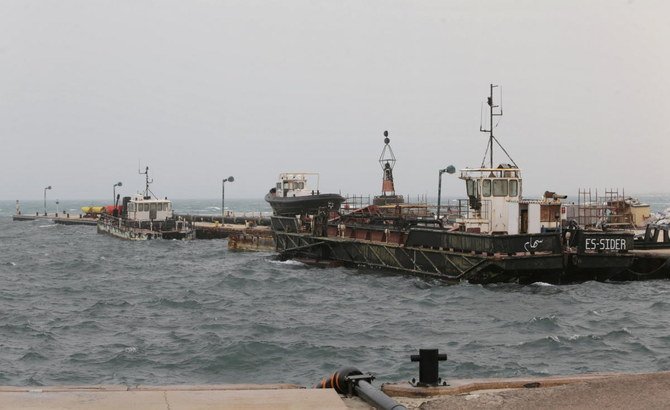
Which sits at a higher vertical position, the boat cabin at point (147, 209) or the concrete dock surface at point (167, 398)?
the boat cabin at point (147, 209)

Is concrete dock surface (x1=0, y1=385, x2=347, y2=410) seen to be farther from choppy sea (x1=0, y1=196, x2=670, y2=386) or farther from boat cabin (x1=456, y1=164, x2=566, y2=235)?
boat cabin (x1=456, y1=164, x2=566, y2=235)

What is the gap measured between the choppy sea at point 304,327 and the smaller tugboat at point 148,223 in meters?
25.6

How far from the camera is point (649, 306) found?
2705cm

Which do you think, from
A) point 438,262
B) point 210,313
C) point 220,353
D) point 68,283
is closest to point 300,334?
point 220,353

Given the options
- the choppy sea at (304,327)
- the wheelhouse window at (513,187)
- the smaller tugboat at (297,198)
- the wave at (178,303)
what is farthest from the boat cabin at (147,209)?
the wheelhouse window at (513,187)

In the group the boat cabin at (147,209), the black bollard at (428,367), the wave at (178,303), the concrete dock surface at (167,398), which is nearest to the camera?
the concrete dock surface at (167,398)

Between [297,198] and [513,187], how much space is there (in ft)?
62.1

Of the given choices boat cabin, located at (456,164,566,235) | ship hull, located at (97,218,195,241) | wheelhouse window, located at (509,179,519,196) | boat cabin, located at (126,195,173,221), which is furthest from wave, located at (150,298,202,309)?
boat cabin, located at (126,195,173,221)

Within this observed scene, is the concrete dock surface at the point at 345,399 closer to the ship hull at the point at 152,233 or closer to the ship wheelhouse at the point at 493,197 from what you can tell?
the ship wheelhouse at the point at 493,197

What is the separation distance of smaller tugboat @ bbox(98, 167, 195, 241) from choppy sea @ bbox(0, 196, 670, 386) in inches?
1008

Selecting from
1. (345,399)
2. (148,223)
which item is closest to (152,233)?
(148,223)

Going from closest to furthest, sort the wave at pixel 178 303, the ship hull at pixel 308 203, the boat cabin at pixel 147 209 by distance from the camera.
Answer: the wave at pixel 178 303
the ship hull at pixel 308 203
the boat cabin at pixel 147 209

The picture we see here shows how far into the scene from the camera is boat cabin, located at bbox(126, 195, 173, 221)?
69.1m

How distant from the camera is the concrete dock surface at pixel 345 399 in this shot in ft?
27.4
